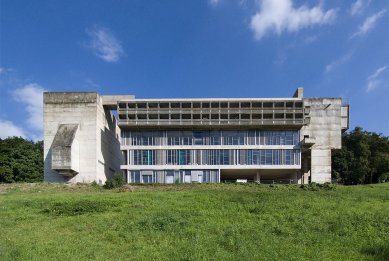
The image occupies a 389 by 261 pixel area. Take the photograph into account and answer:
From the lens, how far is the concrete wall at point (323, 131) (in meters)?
64.7

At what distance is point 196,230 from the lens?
1838cm

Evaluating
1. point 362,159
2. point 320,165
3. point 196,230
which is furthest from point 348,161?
point 196,230

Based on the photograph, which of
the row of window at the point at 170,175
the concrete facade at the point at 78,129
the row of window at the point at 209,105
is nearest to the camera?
the concrete facade at the point at 78,129

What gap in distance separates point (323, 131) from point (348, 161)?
1086 centimetres

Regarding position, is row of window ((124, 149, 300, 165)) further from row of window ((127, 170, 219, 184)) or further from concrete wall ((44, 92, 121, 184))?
concrete wall ((44, 92, 121, 184))

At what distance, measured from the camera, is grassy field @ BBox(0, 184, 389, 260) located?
1451 centimetres

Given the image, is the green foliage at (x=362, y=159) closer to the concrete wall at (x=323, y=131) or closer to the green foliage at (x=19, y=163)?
the concrete wall at (x=323, y=131)

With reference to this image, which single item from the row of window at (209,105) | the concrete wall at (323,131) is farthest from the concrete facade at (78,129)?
the concrete wall at (323,131)

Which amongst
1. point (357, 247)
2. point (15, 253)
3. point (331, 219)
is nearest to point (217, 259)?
point (357, 247)

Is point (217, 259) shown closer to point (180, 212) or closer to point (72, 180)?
point (180, 212)

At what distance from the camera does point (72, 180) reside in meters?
59.7

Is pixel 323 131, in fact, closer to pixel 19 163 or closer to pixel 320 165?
pixel 320 165

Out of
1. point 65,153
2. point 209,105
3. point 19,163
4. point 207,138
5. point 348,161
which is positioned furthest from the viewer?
point 19,163

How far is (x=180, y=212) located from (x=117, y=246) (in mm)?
7792
